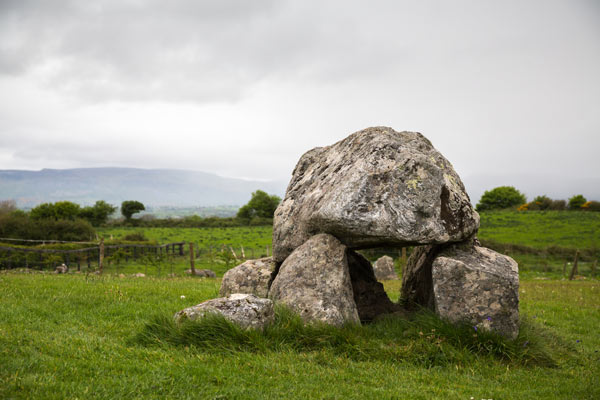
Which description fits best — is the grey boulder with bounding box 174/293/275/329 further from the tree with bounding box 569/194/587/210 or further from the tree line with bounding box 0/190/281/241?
the tree with bounding box 569/194/587/210

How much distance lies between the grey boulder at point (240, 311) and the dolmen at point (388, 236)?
2.23 ft

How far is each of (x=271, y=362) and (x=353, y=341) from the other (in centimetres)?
178

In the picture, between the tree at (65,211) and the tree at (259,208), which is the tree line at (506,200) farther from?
the tree at (65,211)

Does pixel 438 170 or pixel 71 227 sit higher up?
pixel 438 170

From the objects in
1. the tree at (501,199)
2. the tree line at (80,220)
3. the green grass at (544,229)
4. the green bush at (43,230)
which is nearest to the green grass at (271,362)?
the green grass at (544,229)

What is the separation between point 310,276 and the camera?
8906mm

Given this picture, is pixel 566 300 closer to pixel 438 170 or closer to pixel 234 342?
pixel 438 170

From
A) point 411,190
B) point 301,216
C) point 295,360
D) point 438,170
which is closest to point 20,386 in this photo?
point 295,360

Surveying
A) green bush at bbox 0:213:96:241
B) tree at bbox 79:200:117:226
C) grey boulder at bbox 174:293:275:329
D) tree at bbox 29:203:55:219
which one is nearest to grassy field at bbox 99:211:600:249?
green bush at bbox 0:213:96:241

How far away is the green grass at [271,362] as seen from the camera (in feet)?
19.8

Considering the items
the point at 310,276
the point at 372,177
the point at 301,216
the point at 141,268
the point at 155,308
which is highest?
the point at 372,177

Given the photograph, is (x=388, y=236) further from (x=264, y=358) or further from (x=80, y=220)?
(x=80, y=220)

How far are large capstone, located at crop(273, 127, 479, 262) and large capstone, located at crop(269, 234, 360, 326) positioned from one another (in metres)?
0.47

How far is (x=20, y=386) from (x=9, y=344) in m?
1.92
